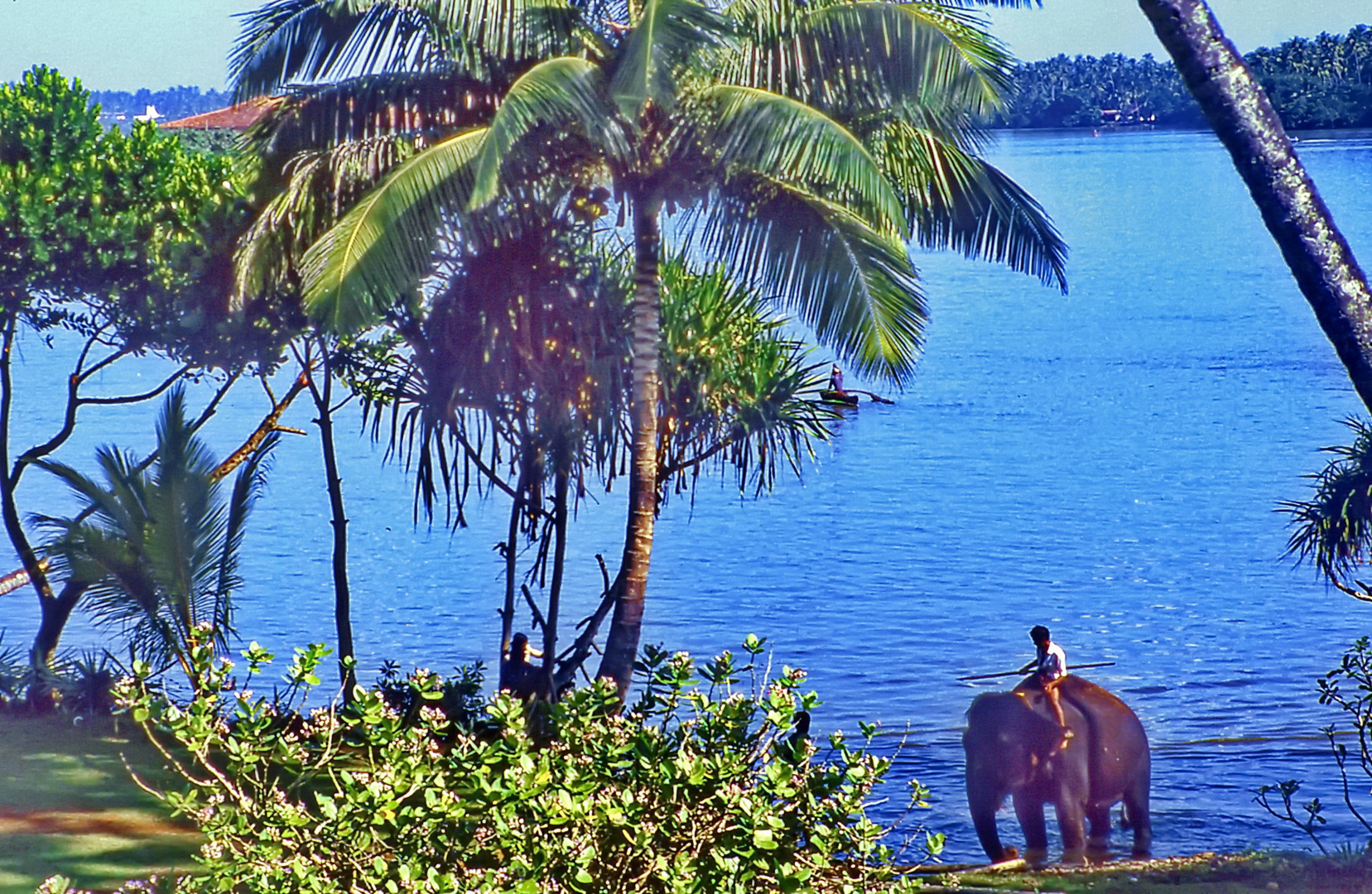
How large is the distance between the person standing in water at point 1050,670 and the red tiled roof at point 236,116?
23.3ft

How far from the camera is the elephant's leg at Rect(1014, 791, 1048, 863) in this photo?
44.1 ft

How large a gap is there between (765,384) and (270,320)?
5.00 m

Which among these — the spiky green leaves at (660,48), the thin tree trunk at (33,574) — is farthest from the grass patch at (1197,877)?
the thin tree trunk at (33,574)

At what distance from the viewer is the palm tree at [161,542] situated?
13406mm

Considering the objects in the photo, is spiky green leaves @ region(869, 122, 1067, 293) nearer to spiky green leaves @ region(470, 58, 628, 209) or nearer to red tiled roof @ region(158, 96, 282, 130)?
spiky green leaves @ region(470, 58, 628, 209)

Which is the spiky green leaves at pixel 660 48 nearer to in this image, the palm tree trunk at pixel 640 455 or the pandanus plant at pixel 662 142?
the pandanus plant at pixel 662 142

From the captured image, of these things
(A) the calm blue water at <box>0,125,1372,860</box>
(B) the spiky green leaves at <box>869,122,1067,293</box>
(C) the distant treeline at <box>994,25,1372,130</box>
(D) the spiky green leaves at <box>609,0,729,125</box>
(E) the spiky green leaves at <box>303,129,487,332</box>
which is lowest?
(A) the calm blue water at <box>0,125,1372,860</box>

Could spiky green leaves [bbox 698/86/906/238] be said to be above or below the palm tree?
above

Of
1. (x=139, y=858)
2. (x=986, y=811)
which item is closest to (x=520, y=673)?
(x=986, y=811)

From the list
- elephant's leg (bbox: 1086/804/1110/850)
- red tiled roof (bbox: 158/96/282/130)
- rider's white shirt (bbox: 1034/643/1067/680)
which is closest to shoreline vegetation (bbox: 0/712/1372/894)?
rider's white shirt (bbox: 1034/643/1067/680)

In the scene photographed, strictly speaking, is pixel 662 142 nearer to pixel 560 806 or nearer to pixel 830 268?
pixel 830 268

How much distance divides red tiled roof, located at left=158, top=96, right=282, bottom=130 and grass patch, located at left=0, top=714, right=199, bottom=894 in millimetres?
5108

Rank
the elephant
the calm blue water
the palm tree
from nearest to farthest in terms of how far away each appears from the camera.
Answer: the elephant → the palm tree → the calm blue water

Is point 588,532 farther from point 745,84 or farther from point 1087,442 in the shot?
point 745,84
